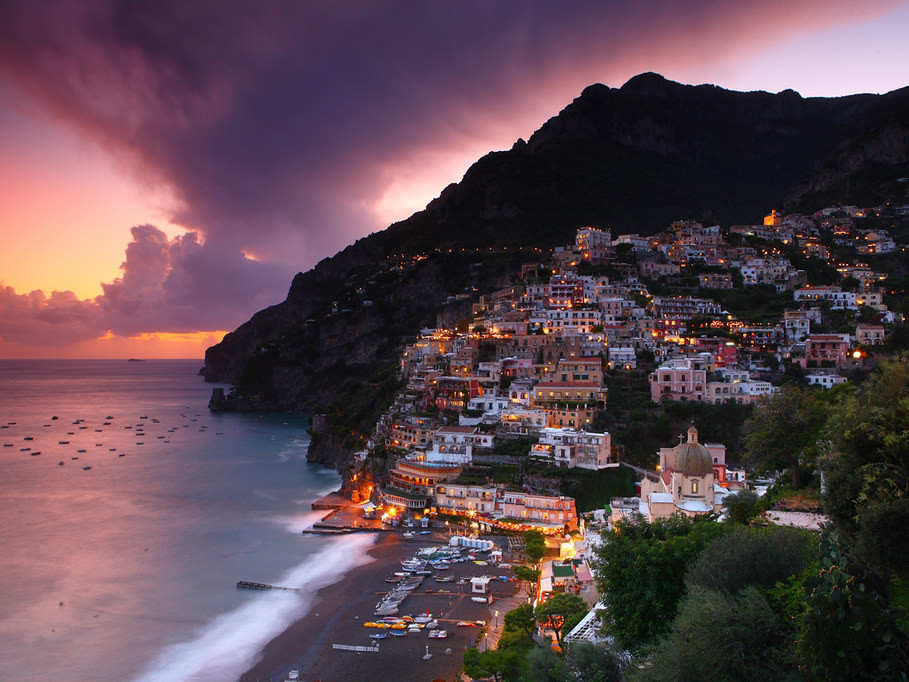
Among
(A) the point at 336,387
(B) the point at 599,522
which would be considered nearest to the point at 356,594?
(B) the point at 599,522

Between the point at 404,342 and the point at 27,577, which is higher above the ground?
the point at 404,342

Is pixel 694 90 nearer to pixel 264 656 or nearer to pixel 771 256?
pixel 771 256

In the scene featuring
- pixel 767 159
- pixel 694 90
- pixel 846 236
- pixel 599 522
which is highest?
pixel 694 90

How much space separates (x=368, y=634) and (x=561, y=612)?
30.6 feet

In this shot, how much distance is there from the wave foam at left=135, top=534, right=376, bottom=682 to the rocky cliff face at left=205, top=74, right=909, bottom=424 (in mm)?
61338

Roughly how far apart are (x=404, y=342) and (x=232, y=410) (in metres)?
38.7

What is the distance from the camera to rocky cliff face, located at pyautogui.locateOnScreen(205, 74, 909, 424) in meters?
117

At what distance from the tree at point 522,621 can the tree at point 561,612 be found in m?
0.45

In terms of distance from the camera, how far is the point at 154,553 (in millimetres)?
39344

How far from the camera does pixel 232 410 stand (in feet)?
400

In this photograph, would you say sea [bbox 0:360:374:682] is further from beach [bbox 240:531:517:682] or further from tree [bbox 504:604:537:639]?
tree [bbox 504:604:537:639]

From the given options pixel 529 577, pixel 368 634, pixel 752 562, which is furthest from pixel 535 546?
pixel 752 562

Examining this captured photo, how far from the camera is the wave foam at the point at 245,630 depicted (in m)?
25.1

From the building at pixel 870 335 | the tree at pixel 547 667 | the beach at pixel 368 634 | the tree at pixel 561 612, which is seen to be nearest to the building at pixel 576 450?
the beach at pixel 368 634
